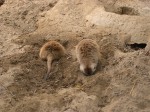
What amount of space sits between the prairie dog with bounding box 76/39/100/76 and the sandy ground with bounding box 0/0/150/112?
85 mm

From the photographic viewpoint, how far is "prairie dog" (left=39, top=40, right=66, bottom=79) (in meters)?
4.72

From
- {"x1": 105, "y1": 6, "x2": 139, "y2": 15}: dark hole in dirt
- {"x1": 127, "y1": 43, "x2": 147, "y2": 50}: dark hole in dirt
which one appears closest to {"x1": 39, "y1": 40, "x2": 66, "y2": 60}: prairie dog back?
{"x1": 127, "y1": 43, "x2": 147, "y2": 50}: dark hole in dirt

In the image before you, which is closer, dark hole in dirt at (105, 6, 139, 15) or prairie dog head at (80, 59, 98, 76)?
prairie dog head at (80, 59, 98, 76)

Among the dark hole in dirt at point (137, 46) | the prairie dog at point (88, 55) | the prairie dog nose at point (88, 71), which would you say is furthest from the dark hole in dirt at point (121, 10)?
the prairie dog nose at point (88, 71)

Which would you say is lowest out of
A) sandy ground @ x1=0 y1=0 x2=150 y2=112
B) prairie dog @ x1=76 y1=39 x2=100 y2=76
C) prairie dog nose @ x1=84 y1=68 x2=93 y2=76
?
sandy ground @ x1=0 y1=0 x2=150 y2=112

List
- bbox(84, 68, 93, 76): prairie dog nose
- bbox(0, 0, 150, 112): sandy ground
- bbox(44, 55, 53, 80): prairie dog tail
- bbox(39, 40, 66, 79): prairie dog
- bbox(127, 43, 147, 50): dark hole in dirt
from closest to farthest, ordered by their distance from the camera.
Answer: bbox(0, 0, 150, 112): sandy ground < bbox(84, 68, 93, 76): prairie dog nose < bbox(44, 55, 53, 80): prairie dog tail < bbox(39, 40, 66, 79): prairie dog < bbox(127, 43, 147, 50): dark hole in dirt

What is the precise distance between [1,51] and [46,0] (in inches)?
52.3

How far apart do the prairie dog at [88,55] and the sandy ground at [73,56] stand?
0.28 ft

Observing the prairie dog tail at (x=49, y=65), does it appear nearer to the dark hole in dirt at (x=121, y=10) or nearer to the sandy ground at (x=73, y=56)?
the sandy ground at (x=73, y=56)

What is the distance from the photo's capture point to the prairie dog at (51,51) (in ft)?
15.5

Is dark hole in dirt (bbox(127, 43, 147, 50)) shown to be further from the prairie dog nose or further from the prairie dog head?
the prairie dog nose

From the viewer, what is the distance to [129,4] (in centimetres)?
575

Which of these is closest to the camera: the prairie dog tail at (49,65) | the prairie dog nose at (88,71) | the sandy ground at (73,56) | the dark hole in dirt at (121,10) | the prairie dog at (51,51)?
the sandy ground at (73,56)

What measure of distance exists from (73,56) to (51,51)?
0.87 ft
